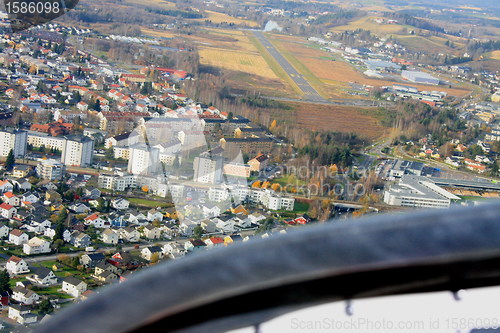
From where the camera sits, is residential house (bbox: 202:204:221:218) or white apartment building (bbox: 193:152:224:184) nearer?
residential house (bbox: 202:204:221:218)

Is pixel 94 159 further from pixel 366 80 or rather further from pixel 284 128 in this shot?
pixel 366 80

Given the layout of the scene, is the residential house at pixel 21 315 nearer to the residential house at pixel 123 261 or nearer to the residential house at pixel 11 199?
the residential house at pixel 123 261

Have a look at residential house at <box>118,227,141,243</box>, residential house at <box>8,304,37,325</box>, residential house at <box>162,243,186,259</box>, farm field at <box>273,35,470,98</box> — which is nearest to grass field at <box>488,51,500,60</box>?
farm field at <box>273,35,470,98</box>

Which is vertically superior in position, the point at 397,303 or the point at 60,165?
the point at 397,303

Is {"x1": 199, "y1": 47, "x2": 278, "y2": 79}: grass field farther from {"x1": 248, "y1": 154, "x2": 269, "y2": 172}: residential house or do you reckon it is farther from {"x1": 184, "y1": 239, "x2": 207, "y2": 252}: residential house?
{"x1": 184, "y1": 239, "x2": 207, "y2": 252}: residential house

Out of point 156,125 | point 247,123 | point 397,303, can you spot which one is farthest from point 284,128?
point 397,303

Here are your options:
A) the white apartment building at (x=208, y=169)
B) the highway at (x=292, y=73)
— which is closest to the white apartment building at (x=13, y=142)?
the white apartment building at (x=208, y=169)
